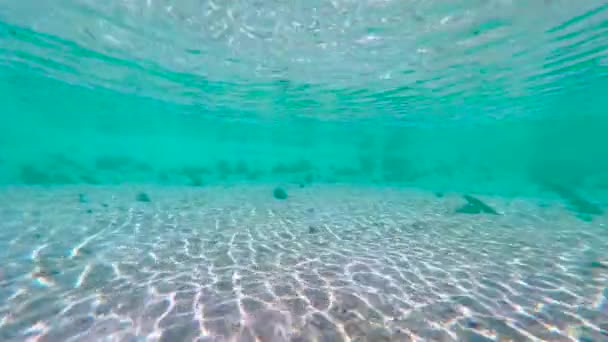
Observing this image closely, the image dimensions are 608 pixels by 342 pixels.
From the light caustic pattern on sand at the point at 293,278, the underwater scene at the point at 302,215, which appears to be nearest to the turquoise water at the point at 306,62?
the underwater scene at the point at 302,215

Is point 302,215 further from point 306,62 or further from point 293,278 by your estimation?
point 306,62

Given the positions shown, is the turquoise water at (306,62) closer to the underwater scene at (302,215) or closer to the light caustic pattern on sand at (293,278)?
the underwater scene at (302,215)

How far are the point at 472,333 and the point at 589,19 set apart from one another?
46.6ft

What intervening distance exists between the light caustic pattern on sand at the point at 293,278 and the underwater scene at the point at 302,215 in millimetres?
49

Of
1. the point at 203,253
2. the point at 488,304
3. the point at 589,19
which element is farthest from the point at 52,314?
the point at 589,19

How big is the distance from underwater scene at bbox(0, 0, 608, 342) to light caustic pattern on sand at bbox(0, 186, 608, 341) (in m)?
0.05

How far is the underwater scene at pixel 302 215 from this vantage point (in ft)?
16.1

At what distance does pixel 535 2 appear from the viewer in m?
10.5

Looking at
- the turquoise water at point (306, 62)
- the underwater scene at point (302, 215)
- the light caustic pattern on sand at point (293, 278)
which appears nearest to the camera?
the light caustic pattern on sand at point (293, 278)

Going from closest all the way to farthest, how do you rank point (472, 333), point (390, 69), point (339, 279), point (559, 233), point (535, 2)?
1. point (472, 333)
2. point (339, 279)
3. point (535, 2)
4. point (559, 233)
5. point (390, 69)

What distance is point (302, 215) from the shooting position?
45.2ft

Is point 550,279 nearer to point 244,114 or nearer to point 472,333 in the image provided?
point 472,333

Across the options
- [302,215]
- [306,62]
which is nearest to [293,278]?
[302,215]

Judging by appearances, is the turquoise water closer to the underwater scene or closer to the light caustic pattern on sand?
the underwater scene
